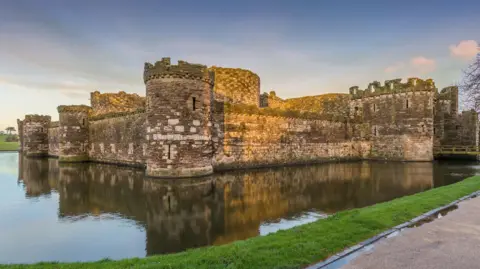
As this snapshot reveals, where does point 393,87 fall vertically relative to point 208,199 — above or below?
above

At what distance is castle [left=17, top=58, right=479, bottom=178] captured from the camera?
17.5 meters

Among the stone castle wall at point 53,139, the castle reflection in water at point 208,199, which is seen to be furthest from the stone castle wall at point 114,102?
the castle reflection in water at point 208,199

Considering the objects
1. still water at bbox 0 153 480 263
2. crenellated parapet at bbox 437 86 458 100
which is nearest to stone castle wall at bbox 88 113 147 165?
still water at bbox 0 153 480 263

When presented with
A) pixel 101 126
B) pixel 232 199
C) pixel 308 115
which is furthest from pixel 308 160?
pixel 101 126

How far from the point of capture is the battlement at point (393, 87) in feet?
92.2

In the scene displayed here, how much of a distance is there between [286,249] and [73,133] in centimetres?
2992

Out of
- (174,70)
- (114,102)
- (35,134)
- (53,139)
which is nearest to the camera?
(174,70)

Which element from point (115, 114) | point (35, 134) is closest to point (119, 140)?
point (115, 114)

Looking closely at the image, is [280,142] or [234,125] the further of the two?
[280,142]

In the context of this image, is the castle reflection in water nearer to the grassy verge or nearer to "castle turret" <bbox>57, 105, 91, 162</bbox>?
the grassy verge

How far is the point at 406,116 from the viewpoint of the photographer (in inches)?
1146

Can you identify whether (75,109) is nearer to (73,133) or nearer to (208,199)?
(73,133)

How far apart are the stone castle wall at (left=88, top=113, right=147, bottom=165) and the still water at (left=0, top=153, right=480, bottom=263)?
6.81 metres

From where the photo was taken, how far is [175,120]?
17.3 metres
